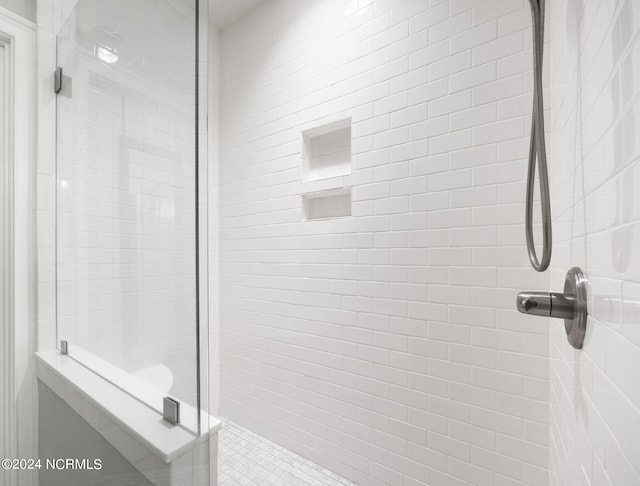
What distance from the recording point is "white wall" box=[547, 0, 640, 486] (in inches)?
15.7

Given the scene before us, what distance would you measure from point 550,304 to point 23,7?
2051 millimetres

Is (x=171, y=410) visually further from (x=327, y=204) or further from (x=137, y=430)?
(x=327, y=204)

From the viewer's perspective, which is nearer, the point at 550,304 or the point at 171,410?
the point at 550,304

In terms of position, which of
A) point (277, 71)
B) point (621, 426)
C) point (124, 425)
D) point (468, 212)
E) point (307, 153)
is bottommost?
point (124, 425)

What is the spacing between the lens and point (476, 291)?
136cm

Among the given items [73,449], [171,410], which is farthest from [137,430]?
[73,449]

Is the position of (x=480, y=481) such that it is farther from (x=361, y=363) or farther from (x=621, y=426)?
(x=621, y=426)

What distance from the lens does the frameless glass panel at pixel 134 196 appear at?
0.86 metres

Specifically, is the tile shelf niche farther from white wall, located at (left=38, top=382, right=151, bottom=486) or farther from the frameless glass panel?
white wall, located at (left=38, top=382, right=151, bottom=486)

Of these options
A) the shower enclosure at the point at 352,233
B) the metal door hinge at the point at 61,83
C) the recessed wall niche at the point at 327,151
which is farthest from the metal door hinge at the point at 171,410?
the recessed wall niche at the point at 327,151

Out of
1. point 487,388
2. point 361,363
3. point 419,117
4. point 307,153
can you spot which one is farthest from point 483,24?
point 361,363

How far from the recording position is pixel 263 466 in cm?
→ 178

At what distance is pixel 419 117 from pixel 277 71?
1.06m

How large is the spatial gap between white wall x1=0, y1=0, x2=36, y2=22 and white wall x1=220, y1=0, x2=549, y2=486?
1.15 metres
